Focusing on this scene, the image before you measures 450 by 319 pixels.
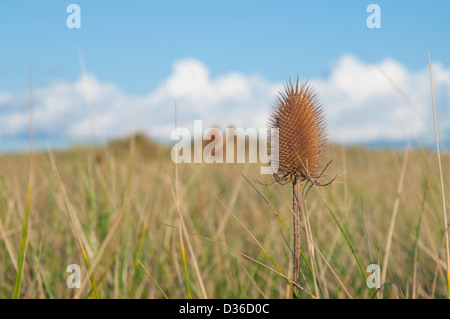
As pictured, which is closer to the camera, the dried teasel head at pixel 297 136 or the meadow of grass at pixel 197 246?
the dried teasel head at pixel 297 136

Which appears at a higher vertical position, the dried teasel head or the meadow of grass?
the dried teasel head

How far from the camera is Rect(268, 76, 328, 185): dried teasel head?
1148 millimetres

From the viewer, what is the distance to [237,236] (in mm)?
3258

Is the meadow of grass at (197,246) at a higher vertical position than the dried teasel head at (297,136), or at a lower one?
lower

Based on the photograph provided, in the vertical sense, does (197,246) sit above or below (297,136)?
below

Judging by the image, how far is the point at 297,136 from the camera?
1182 millimetres

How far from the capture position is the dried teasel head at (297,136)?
A: 1.15 m

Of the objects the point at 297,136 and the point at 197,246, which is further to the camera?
the point at 197,246

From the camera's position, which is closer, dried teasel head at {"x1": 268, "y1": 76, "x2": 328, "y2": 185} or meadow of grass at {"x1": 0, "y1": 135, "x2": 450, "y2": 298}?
dried teasel head at {"x1": 268, "y1": 76, "x2": 328, "y2": 185}
